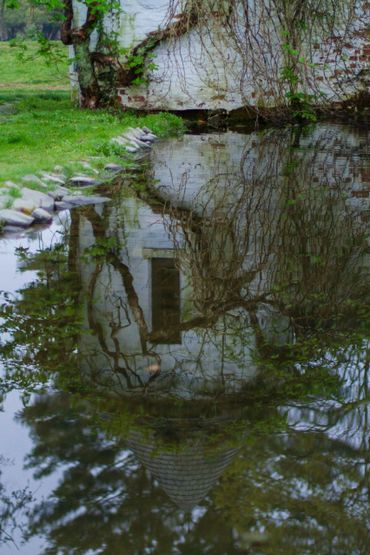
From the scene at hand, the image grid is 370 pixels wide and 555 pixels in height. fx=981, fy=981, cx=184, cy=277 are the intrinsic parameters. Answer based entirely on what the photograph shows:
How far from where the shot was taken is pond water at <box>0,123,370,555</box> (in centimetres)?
329

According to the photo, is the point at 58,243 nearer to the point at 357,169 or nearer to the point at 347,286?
the point at 347,286

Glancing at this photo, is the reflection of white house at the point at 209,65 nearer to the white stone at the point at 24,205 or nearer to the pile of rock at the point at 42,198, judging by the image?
the pile of rock at the point at 42,198

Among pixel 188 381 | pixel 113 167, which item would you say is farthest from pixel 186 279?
pixel 113 167

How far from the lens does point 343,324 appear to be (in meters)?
5.52

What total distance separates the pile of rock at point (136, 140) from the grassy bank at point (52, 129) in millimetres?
160

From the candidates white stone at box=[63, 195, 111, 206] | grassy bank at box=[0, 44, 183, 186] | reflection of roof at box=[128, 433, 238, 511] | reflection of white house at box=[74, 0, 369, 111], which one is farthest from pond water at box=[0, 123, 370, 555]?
reflection of white house at box=[74, 0, 369, 111]

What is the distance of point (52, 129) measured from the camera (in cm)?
1429

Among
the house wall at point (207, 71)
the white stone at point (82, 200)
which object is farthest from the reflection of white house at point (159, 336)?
the house wall at point (207, 71)

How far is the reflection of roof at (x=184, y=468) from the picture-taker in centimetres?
346

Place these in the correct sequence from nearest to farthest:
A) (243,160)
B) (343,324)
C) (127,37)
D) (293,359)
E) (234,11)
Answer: (293,359) < (343,324) < (243,160) < (234,11) < (127,37)

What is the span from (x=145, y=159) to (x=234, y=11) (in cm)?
395

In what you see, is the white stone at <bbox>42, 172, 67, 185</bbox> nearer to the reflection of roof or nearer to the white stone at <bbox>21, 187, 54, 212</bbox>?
the white stone at <bbox>21, 187, 54, 212</bbox>

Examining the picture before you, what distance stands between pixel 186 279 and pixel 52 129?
836 cm

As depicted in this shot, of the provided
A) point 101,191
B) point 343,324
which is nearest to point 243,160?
point 101,191
